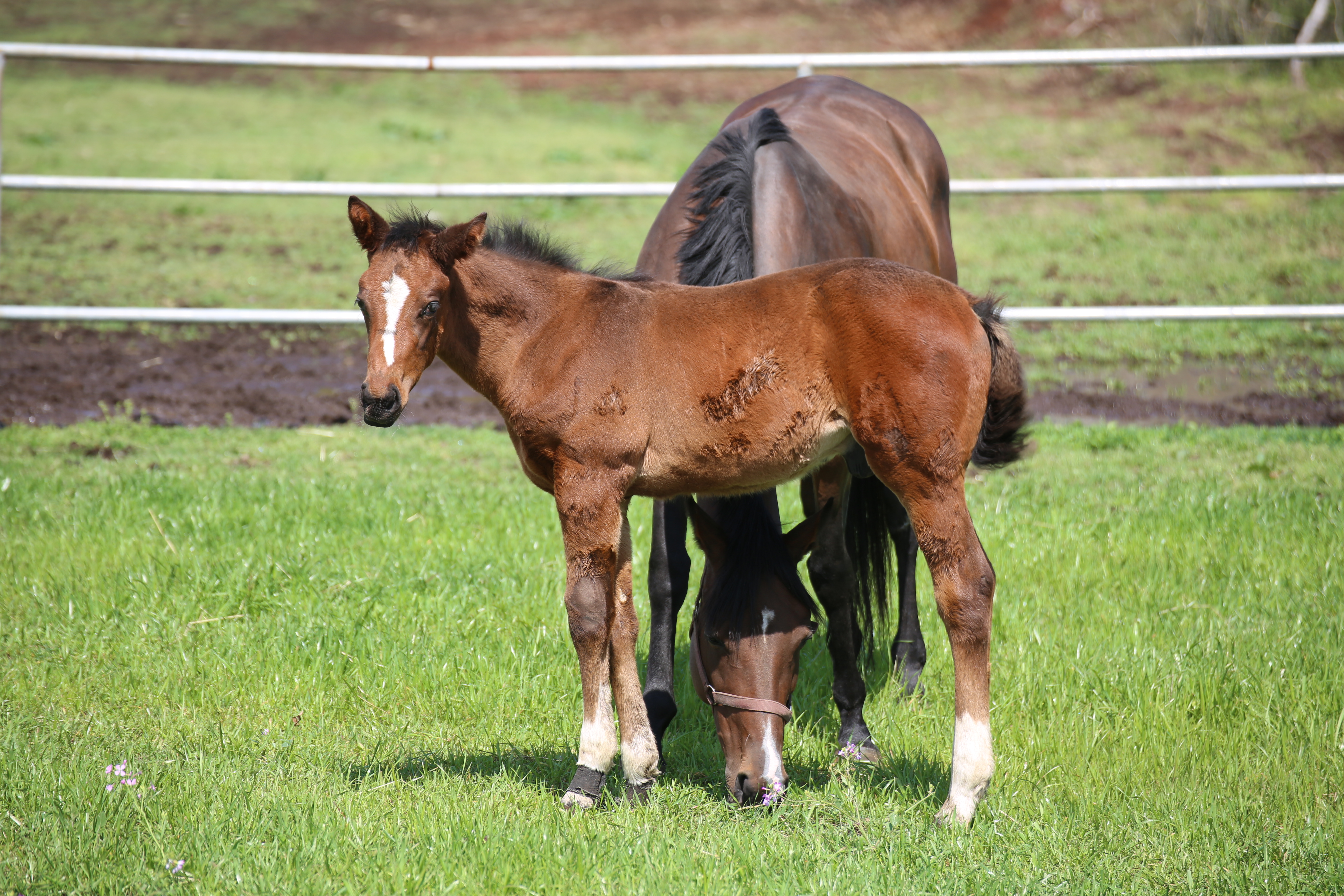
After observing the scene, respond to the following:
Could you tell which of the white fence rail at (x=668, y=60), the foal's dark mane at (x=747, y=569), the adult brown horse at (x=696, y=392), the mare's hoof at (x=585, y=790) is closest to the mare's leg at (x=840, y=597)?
the foal's dark mane at (x=747, y=569)

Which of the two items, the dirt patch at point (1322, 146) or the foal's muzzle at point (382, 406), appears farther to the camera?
the dirt patch at point (1322, 146)

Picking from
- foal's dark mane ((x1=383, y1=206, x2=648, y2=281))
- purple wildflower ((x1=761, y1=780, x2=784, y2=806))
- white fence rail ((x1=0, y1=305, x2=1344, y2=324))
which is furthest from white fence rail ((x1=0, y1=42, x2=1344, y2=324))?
purple wildflower ((x1=761, y1=780, x2=784, y2=806))

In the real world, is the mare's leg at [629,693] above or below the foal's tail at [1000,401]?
below

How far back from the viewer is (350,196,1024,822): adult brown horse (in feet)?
9.30

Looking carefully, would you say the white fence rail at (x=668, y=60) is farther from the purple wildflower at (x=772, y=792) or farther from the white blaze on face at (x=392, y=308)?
the purple wildflower at (x=772, y=792)

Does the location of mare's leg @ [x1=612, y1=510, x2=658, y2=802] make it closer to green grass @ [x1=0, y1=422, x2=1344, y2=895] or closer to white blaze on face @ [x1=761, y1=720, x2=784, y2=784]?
green grass @ [x1=0, y1=422, x2=1344, y2=895]

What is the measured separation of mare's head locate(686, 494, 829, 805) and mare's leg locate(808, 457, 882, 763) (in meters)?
0.27

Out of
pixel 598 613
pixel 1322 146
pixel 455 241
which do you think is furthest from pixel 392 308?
pixel 1322 146

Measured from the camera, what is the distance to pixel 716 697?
3.14m

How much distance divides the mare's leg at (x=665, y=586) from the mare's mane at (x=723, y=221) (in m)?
0.76

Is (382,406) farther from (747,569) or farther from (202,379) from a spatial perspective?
(202,379)

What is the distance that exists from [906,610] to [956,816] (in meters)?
1.62

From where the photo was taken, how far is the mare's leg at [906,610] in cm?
441


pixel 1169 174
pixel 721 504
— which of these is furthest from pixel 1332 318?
pixel 721 504
